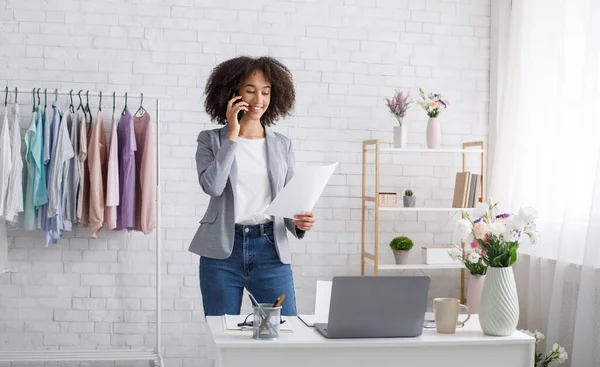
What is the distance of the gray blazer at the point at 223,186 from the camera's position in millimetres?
2924

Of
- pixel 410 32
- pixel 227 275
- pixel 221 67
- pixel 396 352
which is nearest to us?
pixel 396 352

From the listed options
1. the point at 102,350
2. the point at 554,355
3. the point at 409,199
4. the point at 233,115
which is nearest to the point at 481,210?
the point at 233,115

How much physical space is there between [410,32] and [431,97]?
0.61 metres

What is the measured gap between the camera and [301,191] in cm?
272

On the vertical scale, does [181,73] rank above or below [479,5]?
below

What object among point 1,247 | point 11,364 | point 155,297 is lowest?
point 11,364

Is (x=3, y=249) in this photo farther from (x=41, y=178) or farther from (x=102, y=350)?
(x=102, y=350)

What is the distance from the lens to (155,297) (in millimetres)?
4723

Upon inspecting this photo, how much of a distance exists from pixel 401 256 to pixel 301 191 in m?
2.17

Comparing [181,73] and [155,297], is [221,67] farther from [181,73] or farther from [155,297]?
[155,297]

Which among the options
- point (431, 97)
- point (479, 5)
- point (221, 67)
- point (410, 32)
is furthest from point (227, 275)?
point (479, 5)

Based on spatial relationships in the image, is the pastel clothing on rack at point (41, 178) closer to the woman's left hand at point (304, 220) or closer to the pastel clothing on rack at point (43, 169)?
the pastel clothing on rack at point (43, 169)

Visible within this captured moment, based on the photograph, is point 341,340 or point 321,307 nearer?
point 341,340

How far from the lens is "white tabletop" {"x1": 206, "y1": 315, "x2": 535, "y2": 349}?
2.20 meters
